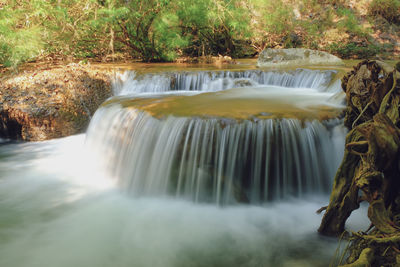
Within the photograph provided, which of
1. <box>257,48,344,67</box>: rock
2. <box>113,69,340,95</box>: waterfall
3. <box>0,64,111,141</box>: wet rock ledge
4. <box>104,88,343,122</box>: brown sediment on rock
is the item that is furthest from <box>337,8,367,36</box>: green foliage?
<box>0,64,111,141</box>: wet rock ledge

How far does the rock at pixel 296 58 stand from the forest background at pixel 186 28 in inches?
87.2

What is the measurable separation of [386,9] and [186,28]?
394 inches

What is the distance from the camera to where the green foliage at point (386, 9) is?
14.2m

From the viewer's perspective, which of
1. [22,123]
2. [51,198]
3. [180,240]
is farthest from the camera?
[22,123]

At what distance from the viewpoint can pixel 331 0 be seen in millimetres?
15875

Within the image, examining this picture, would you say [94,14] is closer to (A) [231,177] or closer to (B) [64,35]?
(B) [64,35]

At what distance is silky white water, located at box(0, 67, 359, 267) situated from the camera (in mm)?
2963

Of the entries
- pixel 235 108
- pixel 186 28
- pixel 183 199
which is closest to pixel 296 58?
pixel 186 28

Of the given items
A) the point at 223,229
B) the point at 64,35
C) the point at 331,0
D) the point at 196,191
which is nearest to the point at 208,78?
the point at 196,191

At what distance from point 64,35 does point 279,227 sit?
9464mm

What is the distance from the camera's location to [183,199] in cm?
392

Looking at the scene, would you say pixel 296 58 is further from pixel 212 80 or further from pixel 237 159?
pixel 237 159

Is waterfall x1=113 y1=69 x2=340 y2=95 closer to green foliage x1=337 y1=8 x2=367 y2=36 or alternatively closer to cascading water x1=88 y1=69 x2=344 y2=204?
cascading water x1=88 y1=69 x2=344 y2=204

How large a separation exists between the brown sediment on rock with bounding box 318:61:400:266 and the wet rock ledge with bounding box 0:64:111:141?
589 centimetres
